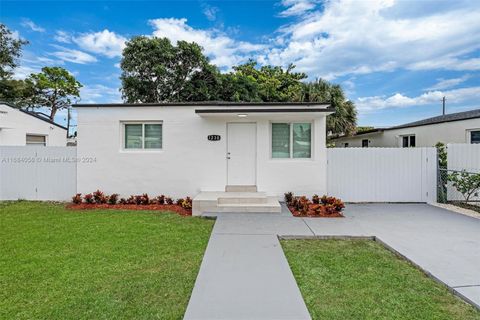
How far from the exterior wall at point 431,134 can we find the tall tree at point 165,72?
12550mm

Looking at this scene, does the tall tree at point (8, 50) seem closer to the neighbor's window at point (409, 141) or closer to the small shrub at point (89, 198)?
the small shrub at point (89, 198)

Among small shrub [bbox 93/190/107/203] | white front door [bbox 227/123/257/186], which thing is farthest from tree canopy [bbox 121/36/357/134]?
small shrub [bbox 93/190/107/203]

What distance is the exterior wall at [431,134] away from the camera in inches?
413

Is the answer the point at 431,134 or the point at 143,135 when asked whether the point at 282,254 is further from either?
the point at 431,134

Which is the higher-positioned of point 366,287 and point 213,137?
point 213,137

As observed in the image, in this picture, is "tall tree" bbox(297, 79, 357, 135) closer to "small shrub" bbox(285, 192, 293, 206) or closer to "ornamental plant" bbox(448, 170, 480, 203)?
"ornamental plant" bbox(448, 170, 480, 203)

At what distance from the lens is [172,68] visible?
2067 cm

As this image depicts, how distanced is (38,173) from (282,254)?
8.83m

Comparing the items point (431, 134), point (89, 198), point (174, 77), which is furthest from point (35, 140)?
point (431, 134)

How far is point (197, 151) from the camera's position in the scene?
8.30 meters

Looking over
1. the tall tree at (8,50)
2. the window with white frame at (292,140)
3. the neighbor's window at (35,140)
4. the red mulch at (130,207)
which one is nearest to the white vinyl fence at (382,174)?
the window with white frame at (292,140)

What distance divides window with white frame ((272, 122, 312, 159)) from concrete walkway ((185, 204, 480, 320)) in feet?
7.35

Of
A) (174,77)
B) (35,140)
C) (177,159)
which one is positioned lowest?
(177,159)

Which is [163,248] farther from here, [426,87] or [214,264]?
[426,87]
